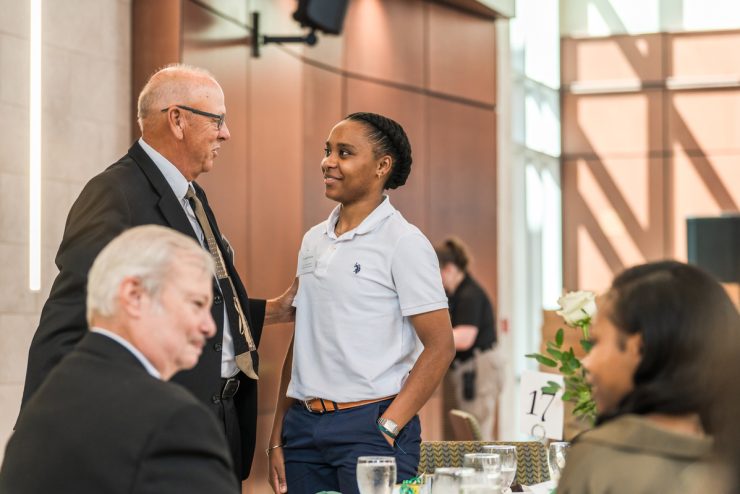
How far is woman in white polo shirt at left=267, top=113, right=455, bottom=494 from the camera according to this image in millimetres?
2934

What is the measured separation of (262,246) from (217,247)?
10.5 ft

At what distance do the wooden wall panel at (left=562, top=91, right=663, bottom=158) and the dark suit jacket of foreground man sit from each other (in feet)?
36.4

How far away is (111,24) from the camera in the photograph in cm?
504

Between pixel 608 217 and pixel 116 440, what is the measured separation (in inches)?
437

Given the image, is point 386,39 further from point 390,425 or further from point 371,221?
point 390,425

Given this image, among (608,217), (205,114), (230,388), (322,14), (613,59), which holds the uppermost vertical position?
(613,59)

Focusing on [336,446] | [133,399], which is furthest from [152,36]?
[133,399]

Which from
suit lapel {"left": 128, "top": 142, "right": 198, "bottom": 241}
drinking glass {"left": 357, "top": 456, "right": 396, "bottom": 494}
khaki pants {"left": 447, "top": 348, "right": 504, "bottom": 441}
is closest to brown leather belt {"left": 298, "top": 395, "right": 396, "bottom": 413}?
suit lapel {"left": 128, "top": 142, "right": 198, "bottom": 241}

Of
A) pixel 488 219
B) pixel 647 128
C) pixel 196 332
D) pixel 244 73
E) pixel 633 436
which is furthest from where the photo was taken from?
pixel 647 128

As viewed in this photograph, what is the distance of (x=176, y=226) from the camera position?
2.86 metres

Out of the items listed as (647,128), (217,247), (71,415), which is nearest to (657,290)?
(71,415)

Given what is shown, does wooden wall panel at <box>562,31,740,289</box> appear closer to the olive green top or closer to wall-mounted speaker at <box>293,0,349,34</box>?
wall-mounted speaker at <box>293,0,349,34</box>

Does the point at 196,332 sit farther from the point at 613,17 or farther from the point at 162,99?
the point at 613,17

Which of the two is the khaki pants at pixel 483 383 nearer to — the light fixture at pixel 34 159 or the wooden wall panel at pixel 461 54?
the wooden wall panel at pixel 461 54
